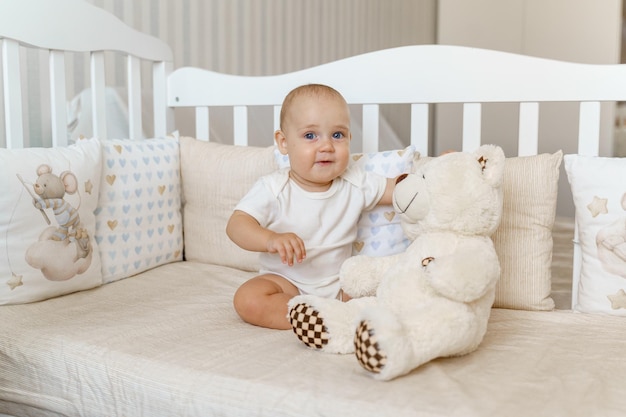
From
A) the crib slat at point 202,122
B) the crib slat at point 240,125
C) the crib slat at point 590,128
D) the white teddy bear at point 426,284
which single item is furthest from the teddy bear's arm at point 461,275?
the crib slat at point 202,122

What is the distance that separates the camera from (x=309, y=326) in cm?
95

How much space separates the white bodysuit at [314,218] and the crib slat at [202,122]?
0.50 m

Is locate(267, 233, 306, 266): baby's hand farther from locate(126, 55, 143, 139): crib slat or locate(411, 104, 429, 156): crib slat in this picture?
locate(126, 55, 143, 139): crib slat

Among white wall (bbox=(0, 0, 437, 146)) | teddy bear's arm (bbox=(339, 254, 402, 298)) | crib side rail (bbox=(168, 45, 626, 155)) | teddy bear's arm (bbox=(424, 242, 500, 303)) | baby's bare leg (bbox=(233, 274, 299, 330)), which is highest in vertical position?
white wall (bbox=(0, 0, 437, 146))

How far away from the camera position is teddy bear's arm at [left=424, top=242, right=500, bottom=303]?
88cm

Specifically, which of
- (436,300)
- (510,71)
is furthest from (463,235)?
(510,71)

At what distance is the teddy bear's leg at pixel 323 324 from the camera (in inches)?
37.1

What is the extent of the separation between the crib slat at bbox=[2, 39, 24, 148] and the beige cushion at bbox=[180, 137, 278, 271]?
14.0 inches

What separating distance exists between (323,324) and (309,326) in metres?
0.02

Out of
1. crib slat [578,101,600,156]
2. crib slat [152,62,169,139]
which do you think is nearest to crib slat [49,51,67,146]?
crib slat [152,62,169,139]

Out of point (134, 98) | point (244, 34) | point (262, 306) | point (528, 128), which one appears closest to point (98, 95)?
point (134, 98)

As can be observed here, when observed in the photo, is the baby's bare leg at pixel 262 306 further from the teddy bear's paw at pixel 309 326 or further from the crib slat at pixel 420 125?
the crib slat at pixel 420 125

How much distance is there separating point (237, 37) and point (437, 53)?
1.03m

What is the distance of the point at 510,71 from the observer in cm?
129
